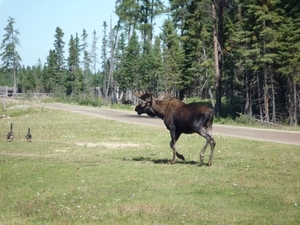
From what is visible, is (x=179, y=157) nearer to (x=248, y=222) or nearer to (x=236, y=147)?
(x=236, y=147)

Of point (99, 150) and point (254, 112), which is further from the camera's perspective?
point (254, 112)

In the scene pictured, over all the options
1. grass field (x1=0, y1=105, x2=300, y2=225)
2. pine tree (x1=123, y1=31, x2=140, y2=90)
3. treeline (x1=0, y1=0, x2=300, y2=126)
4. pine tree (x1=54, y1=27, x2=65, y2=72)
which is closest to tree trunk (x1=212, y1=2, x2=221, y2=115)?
treeline (x1=0, y1=0, x2=300, y2=126)

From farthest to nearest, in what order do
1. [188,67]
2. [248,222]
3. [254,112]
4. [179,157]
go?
1. [188,67]
2. [254,112]
3. [179,157]
4. [248,222]

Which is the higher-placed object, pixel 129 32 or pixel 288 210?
pixel 129 32

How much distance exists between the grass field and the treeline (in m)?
15.7

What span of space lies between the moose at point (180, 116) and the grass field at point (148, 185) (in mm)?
949

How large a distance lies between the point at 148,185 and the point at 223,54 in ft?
111

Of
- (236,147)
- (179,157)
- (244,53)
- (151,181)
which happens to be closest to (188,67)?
(244,53)

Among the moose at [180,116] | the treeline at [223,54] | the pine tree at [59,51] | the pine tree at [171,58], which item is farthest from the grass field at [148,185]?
the pine tree at [59,51]

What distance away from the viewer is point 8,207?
9.87m

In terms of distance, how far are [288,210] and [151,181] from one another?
4.16 meters

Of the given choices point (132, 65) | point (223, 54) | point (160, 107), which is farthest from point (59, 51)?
point (160, 107)

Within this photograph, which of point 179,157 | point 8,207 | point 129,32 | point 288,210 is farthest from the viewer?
point 129,32

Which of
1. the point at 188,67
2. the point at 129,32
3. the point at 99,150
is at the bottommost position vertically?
the point at 99,150
